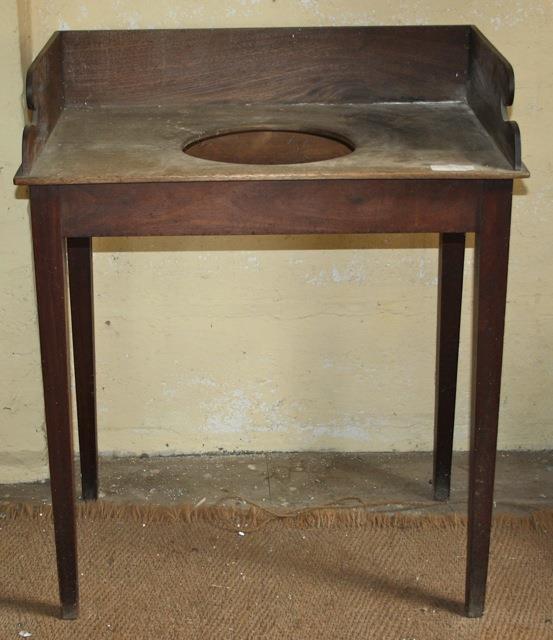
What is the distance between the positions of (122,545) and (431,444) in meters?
0.83

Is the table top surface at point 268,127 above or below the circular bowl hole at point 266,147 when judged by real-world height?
above

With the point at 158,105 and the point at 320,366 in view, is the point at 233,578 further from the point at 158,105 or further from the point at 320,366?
the point at 158,105

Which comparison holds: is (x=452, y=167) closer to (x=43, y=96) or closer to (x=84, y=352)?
(x=43, y=96)

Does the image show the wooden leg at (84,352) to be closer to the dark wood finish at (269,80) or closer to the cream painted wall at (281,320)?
the cream painted wall at (281,320)

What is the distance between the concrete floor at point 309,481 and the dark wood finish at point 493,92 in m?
0.89

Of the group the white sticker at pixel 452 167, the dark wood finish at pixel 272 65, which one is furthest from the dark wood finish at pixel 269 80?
the white sticker at pixel 452 167

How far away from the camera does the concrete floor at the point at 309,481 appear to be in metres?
2.48

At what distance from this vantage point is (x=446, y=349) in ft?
7.78

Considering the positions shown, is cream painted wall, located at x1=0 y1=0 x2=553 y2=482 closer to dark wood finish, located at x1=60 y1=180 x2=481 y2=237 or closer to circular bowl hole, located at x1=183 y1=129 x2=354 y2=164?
circular bowl hole, located at x1=183 y1=129 x2=354 y2=164

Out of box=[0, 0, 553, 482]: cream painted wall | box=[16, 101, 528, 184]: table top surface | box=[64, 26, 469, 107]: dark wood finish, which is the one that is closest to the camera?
box=[16, 101, 528, 184]: table top surface

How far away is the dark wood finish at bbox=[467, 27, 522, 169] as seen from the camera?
1.77 meters

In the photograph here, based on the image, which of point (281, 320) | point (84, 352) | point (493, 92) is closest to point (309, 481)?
point (281, 320)

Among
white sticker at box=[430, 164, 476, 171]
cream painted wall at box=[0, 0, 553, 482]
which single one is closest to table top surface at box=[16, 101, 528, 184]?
white sticker at box=[430, 164, 476, 171]

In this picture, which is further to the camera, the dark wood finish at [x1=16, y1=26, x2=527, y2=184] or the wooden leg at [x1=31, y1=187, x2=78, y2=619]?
the dark wood finish at [x1=16, y1=26, x2=527, y2=184]
